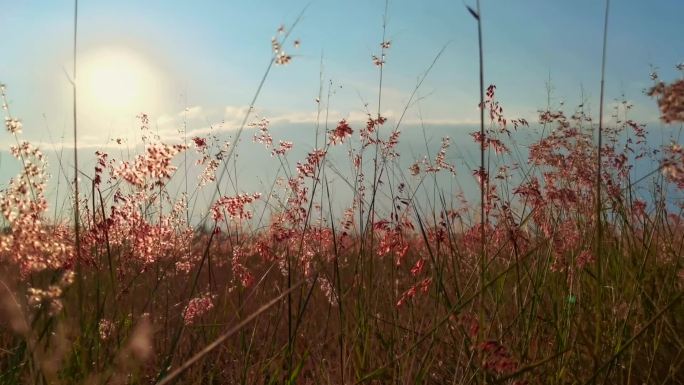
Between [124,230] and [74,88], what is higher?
[74,88]

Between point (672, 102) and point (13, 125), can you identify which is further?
point (13, 125)

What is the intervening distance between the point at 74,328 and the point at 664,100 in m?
2.79

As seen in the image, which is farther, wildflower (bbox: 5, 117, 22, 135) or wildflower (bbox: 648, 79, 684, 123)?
wildflower (bbox: 5, 117, 22, 135)

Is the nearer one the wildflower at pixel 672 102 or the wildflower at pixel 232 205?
the wildflower at pixel 672 102

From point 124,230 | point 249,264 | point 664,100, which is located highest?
point 664,100

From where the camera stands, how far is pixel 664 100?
1274mm

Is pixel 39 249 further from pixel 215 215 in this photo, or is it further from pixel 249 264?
pixel 249 264

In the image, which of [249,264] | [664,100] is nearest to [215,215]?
[664,100]

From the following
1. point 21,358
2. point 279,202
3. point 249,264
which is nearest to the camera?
point 21,358

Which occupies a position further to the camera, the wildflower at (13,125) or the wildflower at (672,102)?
the wildflower at (13,125)

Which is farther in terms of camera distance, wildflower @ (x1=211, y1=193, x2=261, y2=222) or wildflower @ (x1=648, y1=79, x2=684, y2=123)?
wildflower @ (x1=211, y1=193, x2=261, y2=222)

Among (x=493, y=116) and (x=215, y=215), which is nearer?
(x=493, y=116)

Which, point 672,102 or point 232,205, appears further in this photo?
point 232,205

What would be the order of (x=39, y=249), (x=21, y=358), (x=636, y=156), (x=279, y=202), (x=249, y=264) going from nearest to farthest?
(x=39, y=249), (x=21, y=358), (x=279, y=202), (x=636, y=156), (x=249, y=264)
